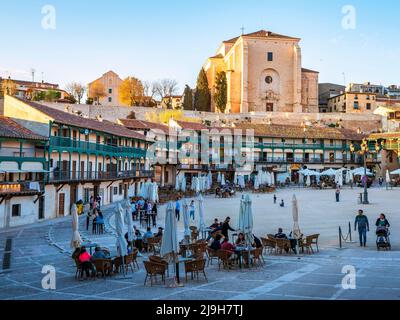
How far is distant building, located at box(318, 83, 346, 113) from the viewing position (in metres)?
113

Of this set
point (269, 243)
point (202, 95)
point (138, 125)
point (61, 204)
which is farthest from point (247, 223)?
point (202, 95)

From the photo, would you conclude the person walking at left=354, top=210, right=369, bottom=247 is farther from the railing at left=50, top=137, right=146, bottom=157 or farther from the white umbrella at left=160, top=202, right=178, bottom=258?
the railing at left=50, top=137, right=146, bottom=157

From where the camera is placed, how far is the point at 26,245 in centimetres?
2017

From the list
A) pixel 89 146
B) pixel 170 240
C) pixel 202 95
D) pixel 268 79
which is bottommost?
pixel 170 240

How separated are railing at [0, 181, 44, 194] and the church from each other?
68.5 meters

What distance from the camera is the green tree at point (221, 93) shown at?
93.0 meters

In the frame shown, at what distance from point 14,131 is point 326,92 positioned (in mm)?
104868

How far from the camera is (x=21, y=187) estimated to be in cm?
2764

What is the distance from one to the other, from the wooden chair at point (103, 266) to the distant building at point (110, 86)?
8774cm

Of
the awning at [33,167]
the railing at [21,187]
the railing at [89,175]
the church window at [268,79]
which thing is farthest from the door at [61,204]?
the church window at [268,79]

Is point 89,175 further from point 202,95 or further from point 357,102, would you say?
point 357,102

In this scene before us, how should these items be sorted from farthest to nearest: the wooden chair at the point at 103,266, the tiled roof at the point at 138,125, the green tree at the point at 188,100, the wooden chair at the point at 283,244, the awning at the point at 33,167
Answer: the green tree at the point at 188,100 → the tiled roof at the point at 138,125 → the awning at the point at 33,167 → the wooden chair at the point at 283,244 → the wooden chair at the point at 103,266

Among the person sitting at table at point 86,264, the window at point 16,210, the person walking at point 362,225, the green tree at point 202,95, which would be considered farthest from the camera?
the green tree at point 202,95

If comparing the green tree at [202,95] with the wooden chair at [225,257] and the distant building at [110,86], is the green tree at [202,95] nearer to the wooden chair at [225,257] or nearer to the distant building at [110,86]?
the distant building at [110,86]
